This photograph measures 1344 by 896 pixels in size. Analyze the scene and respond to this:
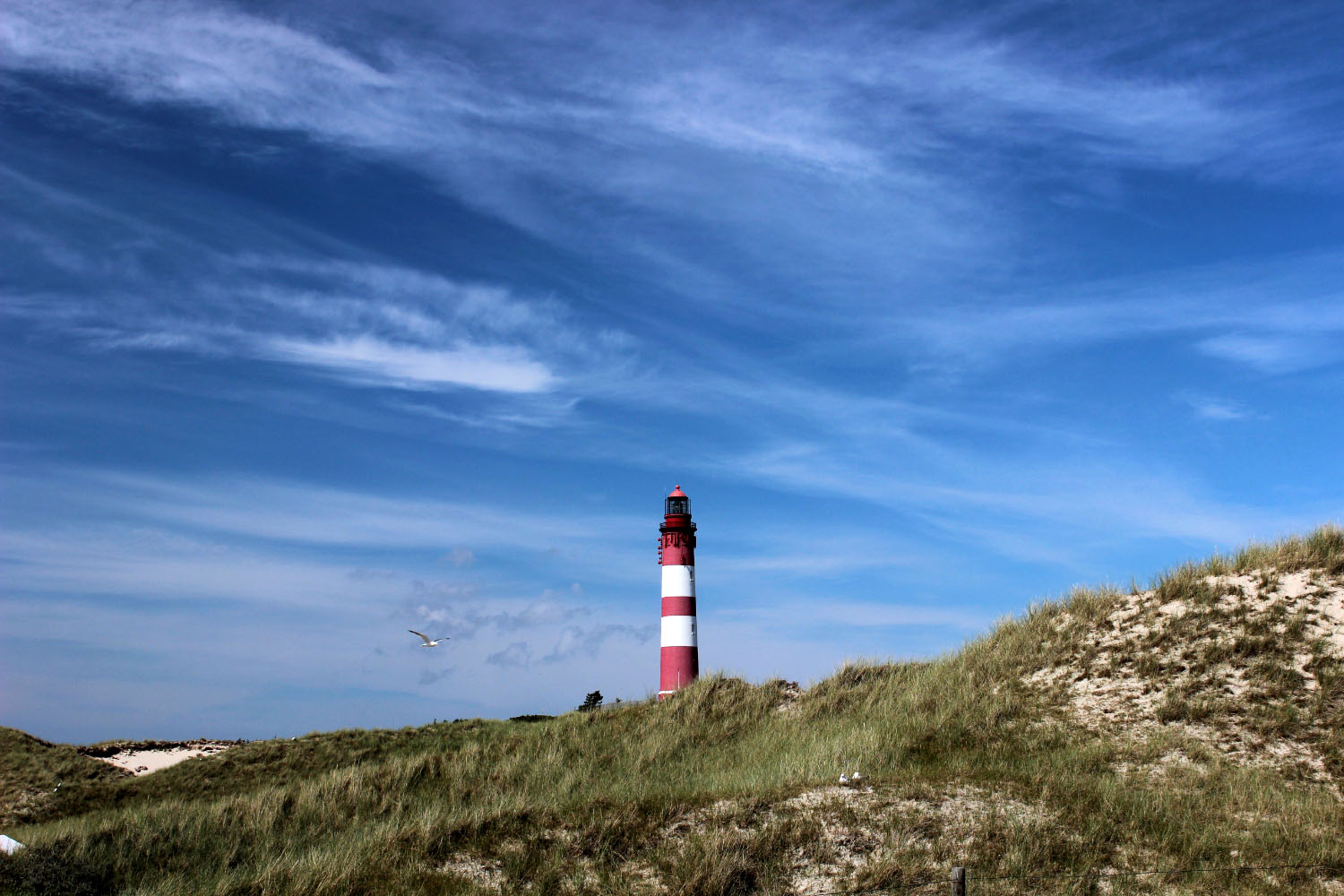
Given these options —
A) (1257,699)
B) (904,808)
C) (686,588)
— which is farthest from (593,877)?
(686,588)

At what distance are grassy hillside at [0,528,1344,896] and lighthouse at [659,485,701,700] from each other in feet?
8.81

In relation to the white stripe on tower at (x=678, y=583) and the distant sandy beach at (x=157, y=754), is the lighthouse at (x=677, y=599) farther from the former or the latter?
the distant sandy beach at (x=157, y=754)

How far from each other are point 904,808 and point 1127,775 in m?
4.07

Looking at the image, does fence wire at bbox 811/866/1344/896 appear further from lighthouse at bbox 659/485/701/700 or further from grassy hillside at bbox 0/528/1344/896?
lighthouse at bbox 659/485/701/700

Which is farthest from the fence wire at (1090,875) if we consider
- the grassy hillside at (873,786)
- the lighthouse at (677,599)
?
the lighthouse at (677,599)

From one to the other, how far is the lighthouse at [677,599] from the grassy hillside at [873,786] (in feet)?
8.81

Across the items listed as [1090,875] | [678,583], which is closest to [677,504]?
[678,583]

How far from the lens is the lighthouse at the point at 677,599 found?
85.6 ft

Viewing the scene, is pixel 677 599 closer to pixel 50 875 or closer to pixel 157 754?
pixel 157 754

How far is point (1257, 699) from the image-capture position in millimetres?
15586

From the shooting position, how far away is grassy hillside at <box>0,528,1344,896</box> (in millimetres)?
11125

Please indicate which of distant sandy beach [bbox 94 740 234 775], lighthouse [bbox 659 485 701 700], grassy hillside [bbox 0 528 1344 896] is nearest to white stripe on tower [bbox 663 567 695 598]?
lighthouse [bbox 659 485 701 700]

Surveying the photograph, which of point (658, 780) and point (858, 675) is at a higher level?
point (858, 675)

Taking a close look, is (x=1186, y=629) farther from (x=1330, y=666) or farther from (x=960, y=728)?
(x=960, y=728)
